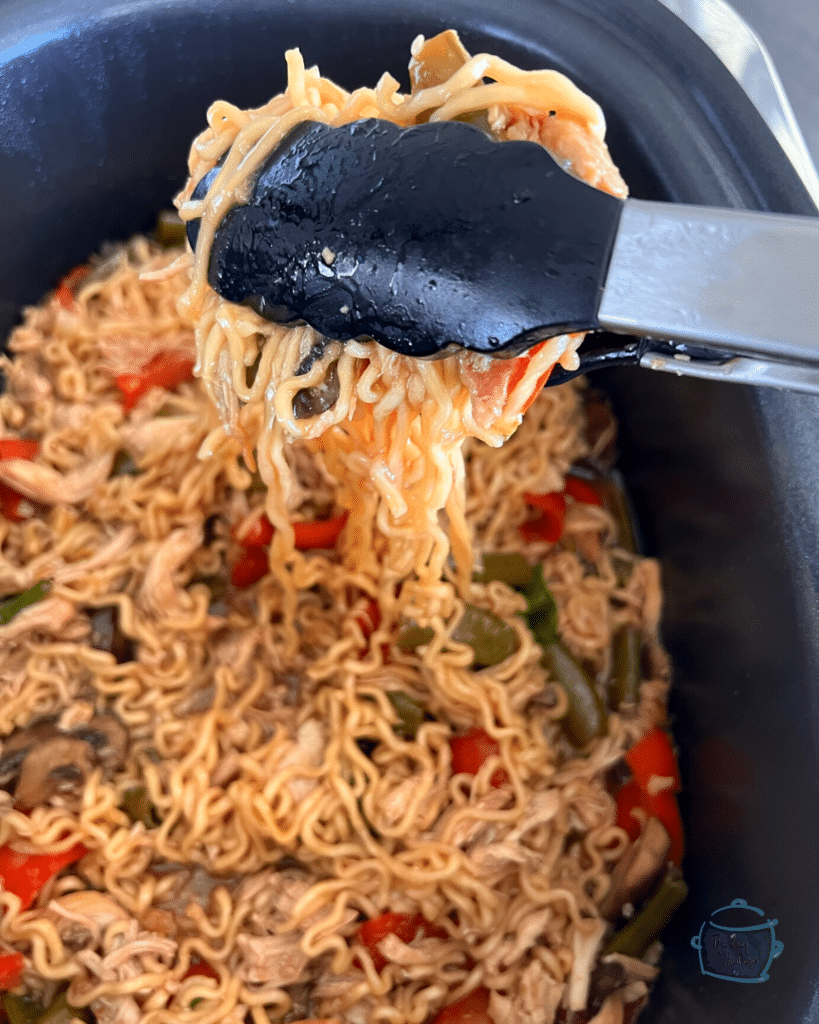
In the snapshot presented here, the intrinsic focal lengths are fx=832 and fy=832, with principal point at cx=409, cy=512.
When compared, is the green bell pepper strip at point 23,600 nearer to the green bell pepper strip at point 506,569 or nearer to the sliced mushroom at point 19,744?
the sliced mushroom at point 19,744

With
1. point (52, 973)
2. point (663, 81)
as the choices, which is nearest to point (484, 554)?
point (663, 81)

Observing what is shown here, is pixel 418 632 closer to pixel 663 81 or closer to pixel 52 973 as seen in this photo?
pixel 52 973

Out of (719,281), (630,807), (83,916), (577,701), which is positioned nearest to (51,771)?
(83,916)

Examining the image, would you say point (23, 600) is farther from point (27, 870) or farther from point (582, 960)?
point (582, 960)

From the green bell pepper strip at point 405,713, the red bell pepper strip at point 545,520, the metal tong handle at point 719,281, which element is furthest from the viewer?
the red bell pepper strip at point 545,520

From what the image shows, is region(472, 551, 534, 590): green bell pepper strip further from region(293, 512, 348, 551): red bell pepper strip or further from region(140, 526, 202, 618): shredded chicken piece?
region(140, 526, 202, 618): shredded chicken piece

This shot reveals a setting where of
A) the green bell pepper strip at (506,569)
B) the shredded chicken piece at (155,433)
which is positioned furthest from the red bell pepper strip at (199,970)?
the shredded chicken piece at (155,433)
